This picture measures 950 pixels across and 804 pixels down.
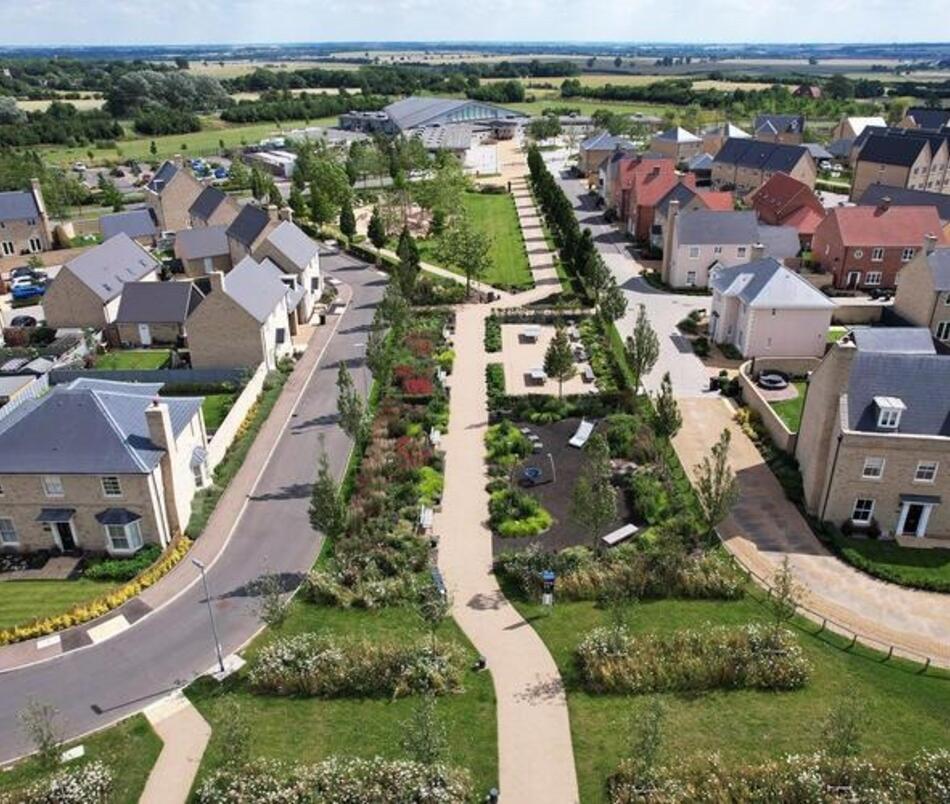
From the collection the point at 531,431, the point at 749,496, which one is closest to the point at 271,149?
the point at 531,431

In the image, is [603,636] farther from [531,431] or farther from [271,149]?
[271,149]

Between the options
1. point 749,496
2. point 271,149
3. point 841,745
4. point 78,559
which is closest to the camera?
point 841,745

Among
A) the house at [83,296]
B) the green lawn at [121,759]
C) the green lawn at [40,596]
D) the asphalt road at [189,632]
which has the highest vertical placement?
the house at [83,296]

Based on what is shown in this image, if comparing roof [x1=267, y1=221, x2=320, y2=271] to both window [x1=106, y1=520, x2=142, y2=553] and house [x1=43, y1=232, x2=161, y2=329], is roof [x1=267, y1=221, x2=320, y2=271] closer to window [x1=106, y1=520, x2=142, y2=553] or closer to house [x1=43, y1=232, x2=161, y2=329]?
house [x1=43, y1=232, x2=161, y2=329]

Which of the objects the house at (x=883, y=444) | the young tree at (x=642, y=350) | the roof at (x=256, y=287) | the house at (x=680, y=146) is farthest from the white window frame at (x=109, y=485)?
the house at (x=680, y=146)

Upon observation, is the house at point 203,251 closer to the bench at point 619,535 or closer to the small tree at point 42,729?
the bench at point 619,535

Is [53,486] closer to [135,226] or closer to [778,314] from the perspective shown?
[778,314]

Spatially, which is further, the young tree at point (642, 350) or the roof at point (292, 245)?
the roof at point (292, 245)
